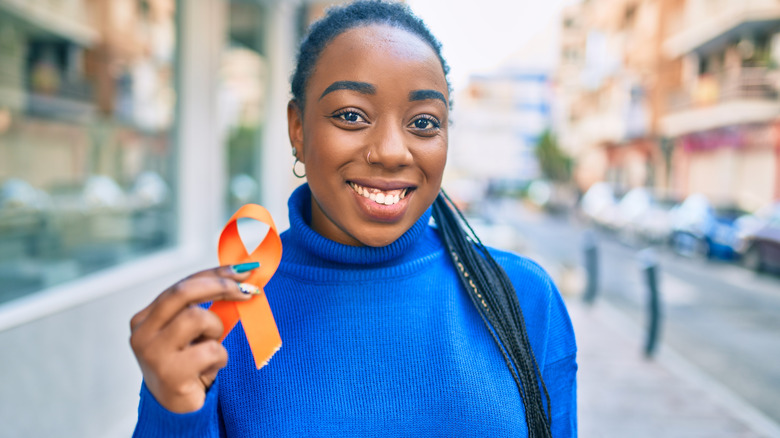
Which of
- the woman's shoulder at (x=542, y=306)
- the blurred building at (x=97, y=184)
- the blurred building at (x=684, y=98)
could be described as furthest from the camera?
the blurred building at (x=684, y=98)

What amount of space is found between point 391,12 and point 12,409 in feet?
8.30

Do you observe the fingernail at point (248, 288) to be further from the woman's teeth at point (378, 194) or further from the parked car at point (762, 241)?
the parked car at point (762, 241)

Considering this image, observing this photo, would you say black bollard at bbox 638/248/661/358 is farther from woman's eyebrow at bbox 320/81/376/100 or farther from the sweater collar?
woman's eyebrow at bbox 320/81/376/100

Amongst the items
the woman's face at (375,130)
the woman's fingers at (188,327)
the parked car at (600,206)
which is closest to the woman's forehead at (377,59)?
the woman's face at (375,130)

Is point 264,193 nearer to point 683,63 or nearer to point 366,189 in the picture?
point 366,189

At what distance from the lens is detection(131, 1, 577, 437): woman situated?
1193 mm

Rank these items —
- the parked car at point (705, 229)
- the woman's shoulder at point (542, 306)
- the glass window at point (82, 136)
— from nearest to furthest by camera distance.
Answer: the woman's shoulder at point (542, 306), the glass window at point (82, 136), the parked car at point (705, 229)

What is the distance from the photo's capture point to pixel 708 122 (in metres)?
21.9

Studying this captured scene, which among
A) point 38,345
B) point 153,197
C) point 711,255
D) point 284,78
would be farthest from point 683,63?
point 38,345

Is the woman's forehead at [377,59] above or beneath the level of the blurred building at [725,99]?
beneath

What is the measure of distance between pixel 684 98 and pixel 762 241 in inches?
547

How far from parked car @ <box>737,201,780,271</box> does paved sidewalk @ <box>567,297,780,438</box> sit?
6687mm

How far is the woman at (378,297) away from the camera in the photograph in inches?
47.0

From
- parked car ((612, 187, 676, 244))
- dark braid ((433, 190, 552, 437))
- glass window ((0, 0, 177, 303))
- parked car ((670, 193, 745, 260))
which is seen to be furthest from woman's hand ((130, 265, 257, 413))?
parked car ((612, 187, 676, 244))
